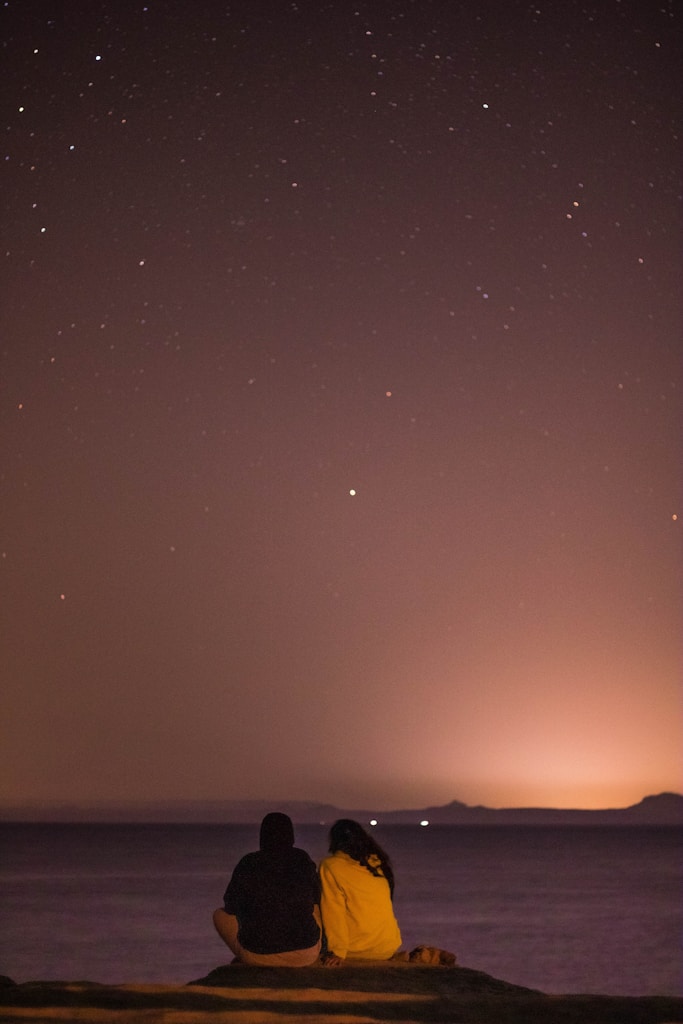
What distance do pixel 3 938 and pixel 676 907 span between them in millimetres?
22582

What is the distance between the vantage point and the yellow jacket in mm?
6195

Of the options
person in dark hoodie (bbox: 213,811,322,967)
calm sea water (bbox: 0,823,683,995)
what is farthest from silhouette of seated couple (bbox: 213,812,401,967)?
calm sea water (bbox: 0,823,683,995)

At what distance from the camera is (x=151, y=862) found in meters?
62.8

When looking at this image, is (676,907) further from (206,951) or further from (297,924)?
(297,924)

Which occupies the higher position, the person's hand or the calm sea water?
the person's hand

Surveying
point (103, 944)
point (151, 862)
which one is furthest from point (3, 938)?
point (151, 862)

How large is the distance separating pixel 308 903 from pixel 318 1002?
0.84 metres

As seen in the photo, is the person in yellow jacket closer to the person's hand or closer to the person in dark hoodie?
the person's hand

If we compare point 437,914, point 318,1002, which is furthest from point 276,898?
point 437,914

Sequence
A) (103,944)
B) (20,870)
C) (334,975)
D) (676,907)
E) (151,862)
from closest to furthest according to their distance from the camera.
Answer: (334,975)
(103,944)
(676,907)
(20,870)
(151,862)

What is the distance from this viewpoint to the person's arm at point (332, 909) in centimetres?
620

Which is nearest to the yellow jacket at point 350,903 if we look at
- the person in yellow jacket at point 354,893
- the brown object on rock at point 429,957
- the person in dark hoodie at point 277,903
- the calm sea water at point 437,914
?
the person in yellow jacket at point 354,893

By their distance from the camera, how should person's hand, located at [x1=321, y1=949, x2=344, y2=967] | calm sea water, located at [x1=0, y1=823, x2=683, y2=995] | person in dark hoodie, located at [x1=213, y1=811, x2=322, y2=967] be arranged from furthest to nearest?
calm sea water, located at [x1=0, y1=823, x2=683, y2=995]
person's hand, located at [x1=321, y1=949, x2=344, y2=967]
person in dark hoodie, located at [x1=213, y1=811, x2=322, y2=967]

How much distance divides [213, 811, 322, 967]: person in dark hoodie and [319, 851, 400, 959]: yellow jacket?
6.0 inches
